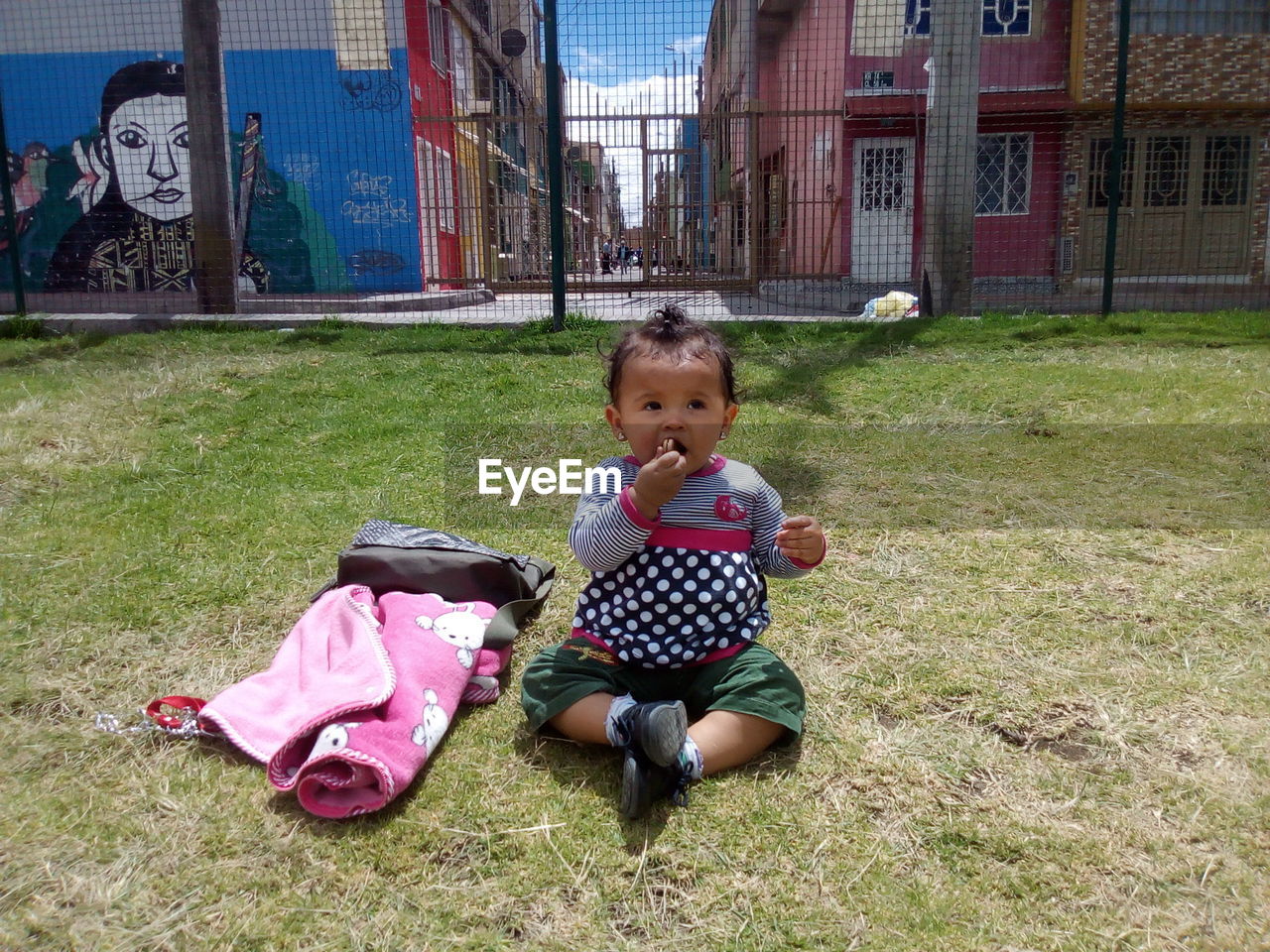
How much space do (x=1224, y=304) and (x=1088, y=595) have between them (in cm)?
730

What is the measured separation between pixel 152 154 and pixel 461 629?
13.6 meters

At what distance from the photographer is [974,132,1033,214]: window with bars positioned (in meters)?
12.6

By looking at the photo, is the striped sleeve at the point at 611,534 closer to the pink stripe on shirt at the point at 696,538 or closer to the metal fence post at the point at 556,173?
the pink stripe on shirt at the point at 696,538

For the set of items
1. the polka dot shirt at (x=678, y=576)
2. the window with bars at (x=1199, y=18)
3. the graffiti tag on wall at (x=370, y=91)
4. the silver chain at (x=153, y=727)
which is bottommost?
the silver chain at (x=153, y=727)

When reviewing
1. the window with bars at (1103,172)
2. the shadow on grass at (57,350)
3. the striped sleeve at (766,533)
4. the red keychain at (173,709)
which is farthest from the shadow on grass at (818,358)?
the shadow on grass at (57,350)

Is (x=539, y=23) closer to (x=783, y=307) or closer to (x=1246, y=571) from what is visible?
(x=783, y=307)

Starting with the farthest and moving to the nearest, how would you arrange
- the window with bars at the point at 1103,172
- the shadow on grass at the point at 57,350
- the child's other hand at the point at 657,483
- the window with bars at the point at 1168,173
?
the window with bars at the point at 1168,173, the window with bars at the point at 1103,172, the shadow on grass at the point at 57,350, the child's other hand at the point at 657,483

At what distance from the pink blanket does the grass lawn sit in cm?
6

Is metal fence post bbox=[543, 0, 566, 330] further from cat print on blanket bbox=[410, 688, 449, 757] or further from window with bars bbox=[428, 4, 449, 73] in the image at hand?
window with bars bbox=[428, 4, 449, 73]

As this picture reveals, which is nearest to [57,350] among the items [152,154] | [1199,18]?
[152,154]

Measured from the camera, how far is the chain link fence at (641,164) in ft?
26.3

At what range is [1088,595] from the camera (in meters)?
2.81

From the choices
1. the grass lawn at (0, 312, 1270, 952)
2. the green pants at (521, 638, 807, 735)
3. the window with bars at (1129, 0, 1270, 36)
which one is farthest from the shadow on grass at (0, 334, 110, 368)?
the window with bars at (1129, 0, 1270, 36)

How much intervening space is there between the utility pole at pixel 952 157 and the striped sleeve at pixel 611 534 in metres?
6.14
